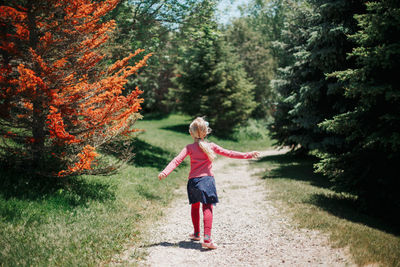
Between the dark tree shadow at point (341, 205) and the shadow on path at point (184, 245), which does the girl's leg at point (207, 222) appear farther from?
the dark tree shadow at point (341, 205)

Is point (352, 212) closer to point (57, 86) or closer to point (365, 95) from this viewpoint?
point (365, 95)

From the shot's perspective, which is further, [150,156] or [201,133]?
[150,156]

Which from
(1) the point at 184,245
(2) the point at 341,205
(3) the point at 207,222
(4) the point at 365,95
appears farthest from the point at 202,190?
(2) the point at 341,205

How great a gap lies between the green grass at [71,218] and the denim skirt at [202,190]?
4.83 feet

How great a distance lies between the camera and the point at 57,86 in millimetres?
6195

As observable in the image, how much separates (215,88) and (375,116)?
18.0 m

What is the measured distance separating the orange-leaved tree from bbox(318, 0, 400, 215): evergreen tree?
5109mm

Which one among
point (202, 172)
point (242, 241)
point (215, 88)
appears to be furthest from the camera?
point (215, 88)

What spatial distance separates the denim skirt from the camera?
514cm

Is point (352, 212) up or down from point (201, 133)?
down

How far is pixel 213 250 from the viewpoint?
5.12 metres

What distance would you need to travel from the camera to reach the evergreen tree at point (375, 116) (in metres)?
6.06

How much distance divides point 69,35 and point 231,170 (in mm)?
9690

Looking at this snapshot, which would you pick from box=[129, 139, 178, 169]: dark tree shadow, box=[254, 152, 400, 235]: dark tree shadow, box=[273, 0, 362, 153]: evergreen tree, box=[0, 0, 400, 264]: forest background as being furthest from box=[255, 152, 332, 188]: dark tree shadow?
box=[129, 139, 178, 169]: dark tree shadow
